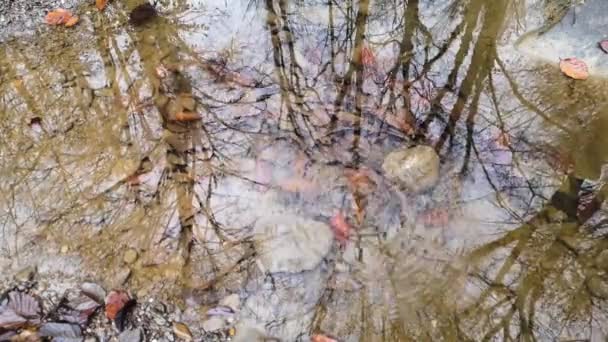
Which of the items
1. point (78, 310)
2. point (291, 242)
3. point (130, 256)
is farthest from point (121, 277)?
point (291, 242)

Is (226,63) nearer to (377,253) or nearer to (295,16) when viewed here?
(295,16)

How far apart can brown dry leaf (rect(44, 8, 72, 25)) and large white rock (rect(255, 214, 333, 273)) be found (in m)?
1.84

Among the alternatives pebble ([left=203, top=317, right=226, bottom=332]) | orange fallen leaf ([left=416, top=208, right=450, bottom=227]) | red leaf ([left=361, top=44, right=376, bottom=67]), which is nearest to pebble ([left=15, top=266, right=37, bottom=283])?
pebble ([left=203, top=317, right=226, bottom=332])

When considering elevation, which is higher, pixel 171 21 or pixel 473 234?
pixel 171 21

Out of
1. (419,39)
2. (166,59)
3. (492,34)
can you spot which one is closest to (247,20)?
(166,59)

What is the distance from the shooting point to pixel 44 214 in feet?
7.89

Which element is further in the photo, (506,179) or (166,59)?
(166,59)

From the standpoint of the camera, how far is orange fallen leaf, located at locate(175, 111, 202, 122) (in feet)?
8.95

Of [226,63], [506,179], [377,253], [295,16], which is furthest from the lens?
[295,16]

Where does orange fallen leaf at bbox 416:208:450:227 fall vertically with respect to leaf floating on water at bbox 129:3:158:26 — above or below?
below

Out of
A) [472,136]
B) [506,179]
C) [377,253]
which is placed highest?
[472,136]

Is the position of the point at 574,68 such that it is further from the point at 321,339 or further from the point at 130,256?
the point at 130,256

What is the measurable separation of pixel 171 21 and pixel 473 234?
2122 mm

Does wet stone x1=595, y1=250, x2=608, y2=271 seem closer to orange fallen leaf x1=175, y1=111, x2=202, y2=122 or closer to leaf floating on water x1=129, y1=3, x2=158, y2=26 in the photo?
orange fallen leaf x1=175, y1=111, x2=202, y2=122
